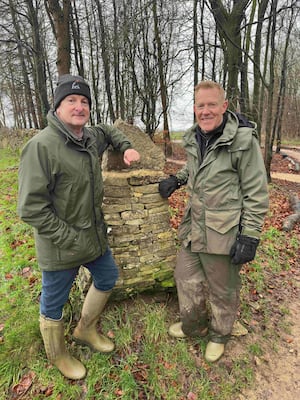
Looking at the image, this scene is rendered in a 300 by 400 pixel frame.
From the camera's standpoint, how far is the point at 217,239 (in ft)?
8.21

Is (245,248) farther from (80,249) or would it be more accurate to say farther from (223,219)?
(80,249)

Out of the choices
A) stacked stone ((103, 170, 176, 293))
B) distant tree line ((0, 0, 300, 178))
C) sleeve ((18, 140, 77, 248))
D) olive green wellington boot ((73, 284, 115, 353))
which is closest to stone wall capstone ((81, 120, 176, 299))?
stacked stone ((103, 170, 176, 293))

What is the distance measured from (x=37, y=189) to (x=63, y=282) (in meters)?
0.84

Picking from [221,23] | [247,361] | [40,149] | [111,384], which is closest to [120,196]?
[40,149]

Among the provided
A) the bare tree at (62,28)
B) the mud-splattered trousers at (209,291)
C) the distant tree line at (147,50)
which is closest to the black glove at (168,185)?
the mud-splattered trousers at (209,291)

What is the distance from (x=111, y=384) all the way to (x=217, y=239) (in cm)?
175

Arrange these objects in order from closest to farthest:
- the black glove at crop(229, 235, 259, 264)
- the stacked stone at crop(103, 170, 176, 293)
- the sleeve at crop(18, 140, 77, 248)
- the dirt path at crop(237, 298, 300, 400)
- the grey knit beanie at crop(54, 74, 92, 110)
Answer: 1. the sleeve at crop(18, 140, 77, 248)
2. the grey knit beanie at crop(54, 74, 92, 110)
3. the black glove at crop(229, 235, 259, 264)
4. the dirt path at crop(237, 298, 300, 400)
5. the stacked stone at crop(103, 170, 176, 293)

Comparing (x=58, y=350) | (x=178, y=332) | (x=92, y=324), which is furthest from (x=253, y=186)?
(x=58, y=350)

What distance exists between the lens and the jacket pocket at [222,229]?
2.45 m

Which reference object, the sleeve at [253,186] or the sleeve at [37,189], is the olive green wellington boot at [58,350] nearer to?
the sleeve at [37,189]

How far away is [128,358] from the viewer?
2.92 meters

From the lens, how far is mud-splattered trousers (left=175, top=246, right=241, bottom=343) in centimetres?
266

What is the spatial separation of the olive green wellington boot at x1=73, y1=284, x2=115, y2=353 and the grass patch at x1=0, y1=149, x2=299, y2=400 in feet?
0.32

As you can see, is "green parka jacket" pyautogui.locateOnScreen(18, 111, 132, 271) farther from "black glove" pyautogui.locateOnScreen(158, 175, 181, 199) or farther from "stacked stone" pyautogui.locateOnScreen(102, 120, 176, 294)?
"black glove" pyautogui.locateOnScreen(158, 175, 181, 199)
